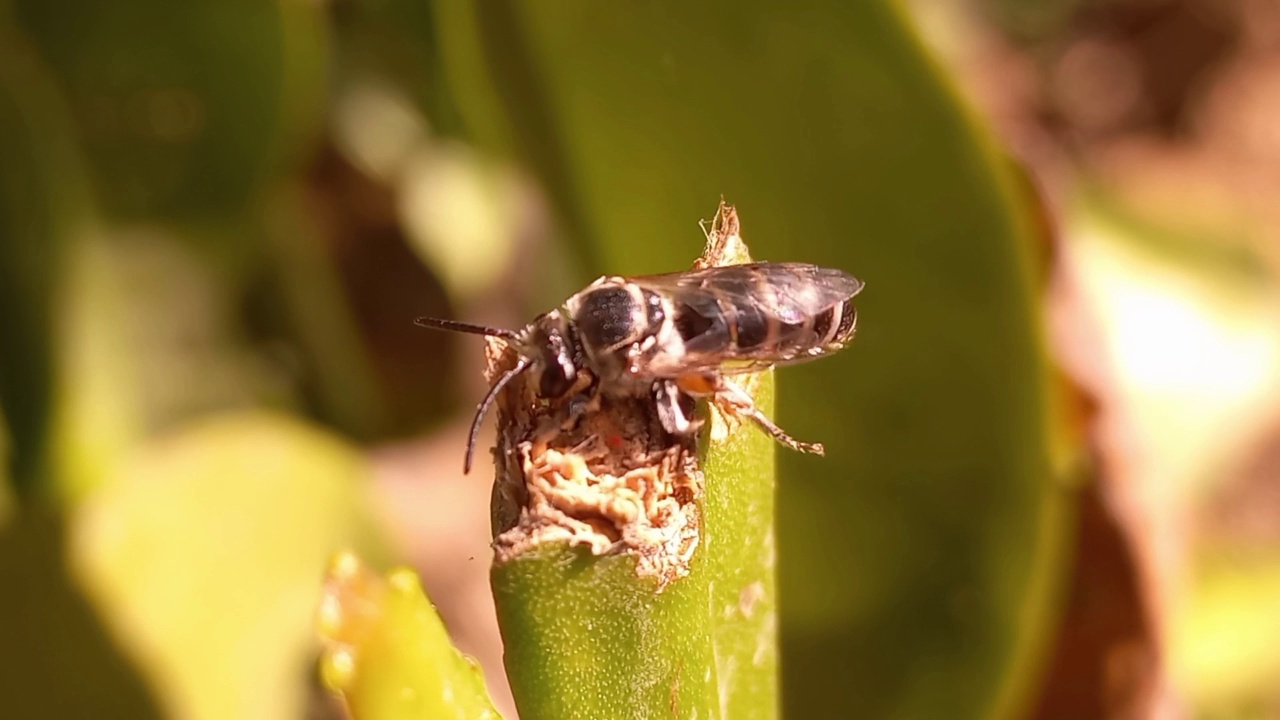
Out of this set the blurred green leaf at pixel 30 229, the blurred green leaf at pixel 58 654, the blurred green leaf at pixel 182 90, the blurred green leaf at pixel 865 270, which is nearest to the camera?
the blurred green leaf at pixel 865 270

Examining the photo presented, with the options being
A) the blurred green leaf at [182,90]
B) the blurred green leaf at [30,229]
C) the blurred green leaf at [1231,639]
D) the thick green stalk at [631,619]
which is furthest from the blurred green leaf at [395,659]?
the blurred green leaf at [1231,639]

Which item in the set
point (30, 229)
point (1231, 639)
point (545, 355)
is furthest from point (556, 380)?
point (1231, 639)

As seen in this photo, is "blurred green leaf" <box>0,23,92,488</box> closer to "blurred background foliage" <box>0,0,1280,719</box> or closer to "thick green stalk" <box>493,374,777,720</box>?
"blurred background foliage" <box>0,0,1280,719</box>

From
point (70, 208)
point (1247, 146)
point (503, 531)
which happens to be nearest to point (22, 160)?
point (70, 208)

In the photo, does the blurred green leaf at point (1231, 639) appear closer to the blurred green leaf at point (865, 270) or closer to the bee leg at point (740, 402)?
the blurred green leaf at point (865, 270)

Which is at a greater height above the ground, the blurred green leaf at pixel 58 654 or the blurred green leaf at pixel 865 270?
the blurred green leaf at pixel 865 270

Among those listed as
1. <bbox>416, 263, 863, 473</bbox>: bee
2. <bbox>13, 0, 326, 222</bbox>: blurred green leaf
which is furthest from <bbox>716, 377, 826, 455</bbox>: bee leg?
<bbox>13, 0, 326, 222</bbox>: blurred green leaf

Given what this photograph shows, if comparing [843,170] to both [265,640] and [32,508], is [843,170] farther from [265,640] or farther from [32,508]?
[32,508]
